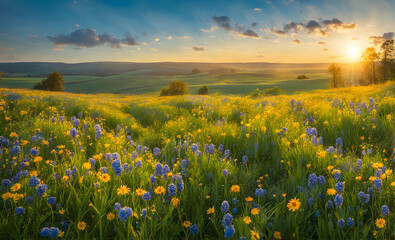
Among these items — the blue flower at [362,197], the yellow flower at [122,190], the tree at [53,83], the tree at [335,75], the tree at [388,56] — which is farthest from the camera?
the tree at [335,75]

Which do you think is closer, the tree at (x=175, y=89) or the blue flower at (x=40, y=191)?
the blue flower at (x=40, y=191)

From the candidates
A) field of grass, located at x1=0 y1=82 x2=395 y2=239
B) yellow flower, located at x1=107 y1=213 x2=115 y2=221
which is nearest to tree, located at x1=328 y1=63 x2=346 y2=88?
field of grass, located at x1=0 y1=82 x2=395 y2=239

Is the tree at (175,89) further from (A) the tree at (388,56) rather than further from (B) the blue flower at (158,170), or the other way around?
(B) the blue flower at (158,170)

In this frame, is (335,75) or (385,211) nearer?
(385,211)

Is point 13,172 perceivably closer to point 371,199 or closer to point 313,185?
point 313,185

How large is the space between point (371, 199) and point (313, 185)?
2.07ft

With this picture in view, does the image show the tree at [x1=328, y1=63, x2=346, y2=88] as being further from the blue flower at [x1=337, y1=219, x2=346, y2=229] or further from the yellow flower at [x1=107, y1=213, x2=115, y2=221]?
the yellow flower at [x1=107, y1=213, x2=115, y2=221]

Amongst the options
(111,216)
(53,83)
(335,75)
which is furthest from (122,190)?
(335,75)

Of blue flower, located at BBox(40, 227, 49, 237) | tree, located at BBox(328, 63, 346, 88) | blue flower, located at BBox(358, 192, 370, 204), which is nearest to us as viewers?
blue flower, located at BBox(40, 227, 49, 237)

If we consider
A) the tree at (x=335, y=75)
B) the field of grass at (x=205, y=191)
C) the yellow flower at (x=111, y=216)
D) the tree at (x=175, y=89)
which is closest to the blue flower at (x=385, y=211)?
the field of grass at (x=205, y=191)

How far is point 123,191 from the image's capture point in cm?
216

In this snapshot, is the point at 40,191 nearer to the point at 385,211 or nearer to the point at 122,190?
the point at 122,190

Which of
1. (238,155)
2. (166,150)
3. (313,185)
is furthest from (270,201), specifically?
(166,150)

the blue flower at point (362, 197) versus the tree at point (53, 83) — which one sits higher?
the tree at point (53, 83)
